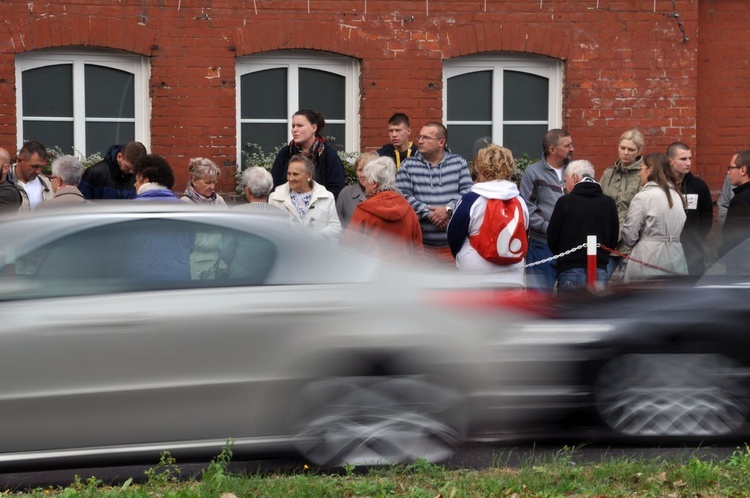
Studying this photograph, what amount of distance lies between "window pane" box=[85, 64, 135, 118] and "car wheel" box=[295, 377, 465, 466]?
747cm

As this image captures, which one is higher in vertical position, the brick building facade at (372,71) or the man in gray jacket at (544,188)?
the brick building facade at (372,71)

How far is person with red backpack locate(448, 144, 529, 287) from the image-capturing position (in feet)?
30.7

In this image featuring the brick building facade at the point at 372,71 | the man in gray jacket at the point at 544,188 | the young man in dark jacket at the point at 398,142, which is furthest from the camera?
the brick building facade at the point at 372,71

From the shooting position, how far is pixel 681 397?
729 centimetres

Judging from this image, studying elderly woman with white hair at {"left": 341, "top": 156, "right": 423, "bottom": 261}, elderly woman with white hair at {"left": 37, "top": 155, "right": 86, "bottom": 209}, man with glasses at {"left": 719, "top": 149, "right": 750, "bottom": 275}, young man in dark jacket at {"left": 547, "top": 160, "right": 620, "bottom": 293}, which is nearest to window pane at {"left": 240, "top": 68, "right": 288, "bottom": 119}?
elderly woman with white hair at {"left": 37, "top": 155, "right": 86, "bottom": 209}

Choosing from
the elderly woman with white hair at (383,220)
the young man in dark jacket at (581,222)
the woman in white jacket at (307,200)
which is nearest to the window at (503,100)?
the young man in dark jacket at (581,222)

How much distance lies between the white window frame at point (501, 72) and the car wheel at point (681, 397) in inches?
277

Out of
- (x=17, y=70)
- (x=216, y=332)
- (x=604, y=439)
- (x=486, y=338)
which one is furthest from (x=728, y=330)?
(x=17, y=70)

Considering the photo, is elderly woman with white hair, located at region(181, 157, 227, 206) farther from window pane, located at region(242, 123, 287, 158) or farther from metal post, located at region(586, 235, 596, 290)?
window pane, located at region(242, 123, 287, 158)

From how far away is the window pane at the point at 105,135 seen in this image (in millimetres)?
13172

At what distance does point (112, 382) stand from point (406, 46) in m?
7.85

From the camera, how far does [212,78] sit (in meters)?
13.1

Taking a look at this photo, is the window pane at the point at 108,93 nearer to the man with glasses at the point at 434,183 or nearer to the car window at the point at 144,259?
the man with glasses at the point at 434,183

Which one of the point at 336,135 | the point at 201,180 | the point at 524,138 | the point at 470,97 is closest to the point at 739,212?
the point at 524,138
